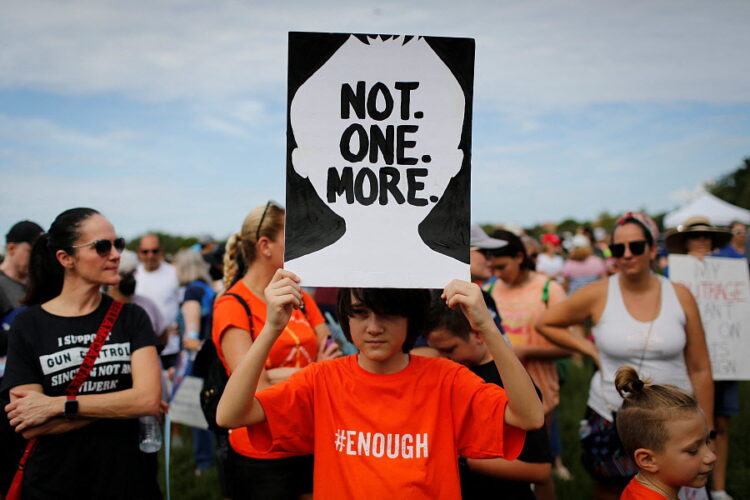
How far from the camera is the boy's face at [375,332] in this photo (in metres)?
1.97

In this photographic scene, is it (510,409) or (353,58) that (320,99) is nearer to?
(353,58)

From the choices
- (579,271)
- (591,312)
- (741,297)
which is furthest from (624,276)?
(579,271)

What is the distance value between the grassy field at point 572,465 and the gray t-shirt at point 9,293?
2163 mm

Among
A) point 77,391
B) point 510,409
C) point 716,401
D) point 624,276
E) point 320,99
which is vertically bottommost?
point 716,401

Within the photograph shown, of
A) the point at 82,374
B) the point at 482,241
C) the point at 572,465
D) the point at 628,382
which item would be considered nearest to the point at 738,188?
the point at 572,465

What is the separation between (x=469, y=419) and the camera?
1.98 metres

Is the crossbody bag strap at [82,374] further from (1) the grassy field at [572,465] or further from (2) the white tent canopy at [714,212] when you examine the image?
(2) the white tent canopy at [714,212]

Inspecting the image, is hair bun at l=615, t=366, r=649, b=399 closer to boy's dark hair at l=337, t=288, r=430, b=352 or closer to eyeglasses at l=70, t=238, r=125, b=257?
boy's dark hair at l=337, t=288, r=430, b=352

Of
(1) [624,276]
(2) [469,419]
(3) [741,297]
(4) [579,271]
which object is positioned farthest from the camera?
(4) [579,271]

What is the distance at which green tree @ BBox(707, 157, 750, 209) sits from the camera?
32125 millimetres

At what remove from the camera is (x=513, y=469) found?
2.38 metres

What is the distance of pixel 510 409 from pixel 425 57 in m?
1.15

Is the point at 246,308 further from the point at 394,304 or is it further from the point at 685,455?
the point at 685,455

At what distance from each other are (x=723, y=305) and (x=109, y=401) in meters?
3.86
